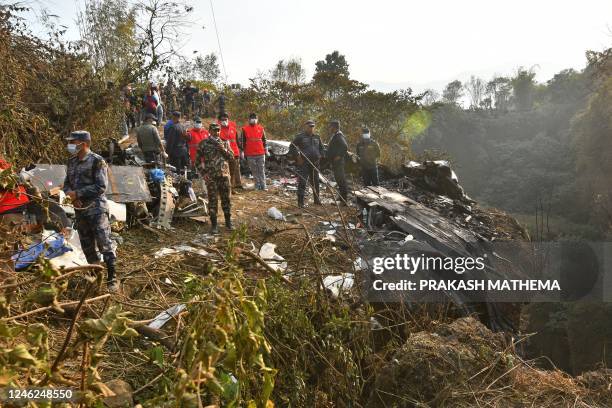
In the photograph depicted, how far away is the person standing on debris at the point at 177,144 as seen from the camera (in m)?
8.48

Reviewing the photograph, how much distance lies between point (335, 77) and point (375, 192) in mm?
10882

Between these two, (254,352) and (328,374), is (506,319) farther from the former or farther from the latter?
(254,352)

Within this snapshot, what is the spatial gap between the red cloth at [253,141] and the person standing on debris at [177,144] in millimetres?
1267

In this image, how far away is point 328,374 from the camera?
2.92 m

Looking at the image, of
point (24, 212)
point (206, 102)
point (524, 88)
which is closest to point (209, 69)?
point (206, 102)

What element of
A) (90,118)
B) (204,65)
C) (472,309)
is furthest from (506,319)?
(204,65)

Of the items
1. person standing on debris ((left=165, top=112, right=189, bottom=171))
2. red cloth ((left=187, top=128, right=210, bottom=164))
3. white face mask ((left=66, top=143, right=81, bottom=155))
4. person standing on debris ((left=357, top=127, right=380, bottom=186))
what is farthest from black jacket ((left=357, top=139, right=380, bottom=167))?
white face mask ((left=66, top=143, right=81, bottom=155))

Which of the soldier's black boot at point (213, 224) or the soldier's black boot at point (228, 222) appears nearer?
the soldier's black boot at point (213, 224)

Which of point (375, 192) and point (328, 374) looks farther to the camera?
point (375, 192)

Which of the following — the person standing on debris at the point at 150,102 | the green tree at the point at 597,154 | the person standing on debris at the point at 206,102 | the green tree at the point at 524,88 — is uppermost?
the green tree at the point at 524,88

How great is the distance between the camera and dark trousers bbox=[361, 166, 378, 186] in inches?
356

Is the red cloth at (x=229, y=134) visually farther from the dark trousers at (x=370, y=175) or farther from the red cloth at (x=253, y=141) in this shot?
the dark trousers at (x=370, y=175)

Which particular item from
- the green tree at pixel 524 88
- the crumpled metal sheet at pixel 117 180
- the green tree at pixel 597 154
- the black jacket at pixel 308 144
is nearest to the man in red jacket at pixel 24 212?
the crumpled metal sheet at pixel 117 180

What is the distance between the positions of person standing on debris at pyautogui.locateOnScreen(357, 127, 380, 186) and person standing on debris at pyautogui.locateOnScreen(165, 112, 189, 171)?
11.7 feet
